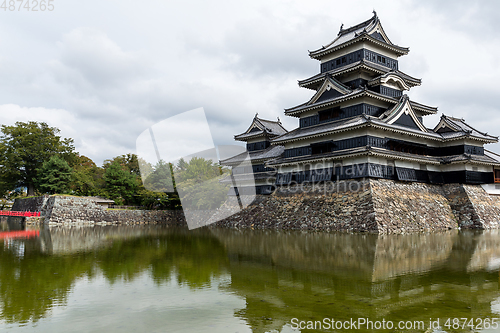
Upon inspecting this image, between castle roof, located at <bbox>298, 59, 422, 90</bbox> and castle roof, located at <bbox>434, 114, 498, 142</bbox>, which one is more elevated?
castle roof, located at <bbox>298, 59, 422, 90</bbox>

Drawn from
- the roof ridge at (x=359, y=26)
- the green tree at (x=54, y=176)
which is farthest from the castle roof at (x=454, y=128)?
the green tree at (x=54, y=176)

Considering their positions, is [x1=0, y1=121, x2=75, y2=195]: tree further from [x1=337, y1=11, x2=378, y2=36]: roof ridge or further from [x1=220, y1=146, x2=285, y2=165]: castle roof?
[x1=337, y1=11, x2=378, y2=36]: roof ridge

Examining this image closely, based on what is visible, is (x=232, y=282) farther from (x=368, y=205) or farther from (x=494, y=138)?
(x=494, y=138)

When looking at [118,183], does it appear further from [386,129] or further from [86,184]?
[386,129]

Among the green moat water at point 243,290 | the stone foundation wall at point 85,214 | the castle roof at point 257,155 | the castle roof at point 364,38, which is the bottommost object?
the green moat water at point 243,290

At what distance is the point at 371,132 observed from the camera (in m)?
26.3

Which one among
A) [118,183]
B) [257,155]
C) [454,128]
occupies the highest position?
[454,128]

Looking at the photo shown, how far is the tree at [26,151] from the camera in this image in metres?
47.4

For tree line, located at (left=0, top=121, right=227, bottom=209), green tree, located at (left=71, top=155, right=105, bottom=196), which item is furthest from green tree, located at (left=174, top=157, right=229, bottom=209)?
green tree, located at (left=71, top=155, right=105, bottom=196)

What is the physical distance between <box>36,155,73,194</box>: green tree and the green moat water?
33.7m

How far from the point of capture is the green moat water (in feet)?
20.5

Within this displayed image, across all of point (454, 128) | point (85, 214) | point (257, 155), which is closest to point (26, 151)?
point (85, 214)

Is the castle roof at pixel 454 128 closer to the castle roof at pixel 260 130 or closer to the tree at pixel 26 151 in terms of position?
the castle roof at pixel 260 130

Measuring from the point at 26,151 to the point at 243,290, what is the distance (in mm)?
50597
